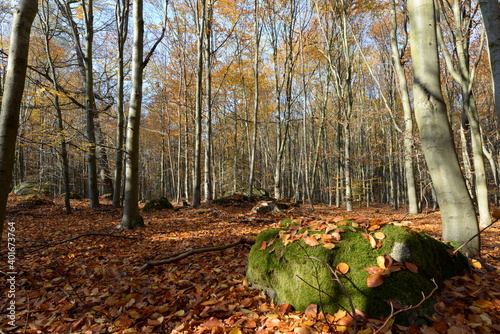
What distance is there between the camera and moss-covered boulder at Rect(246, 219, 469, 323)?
6.15ft

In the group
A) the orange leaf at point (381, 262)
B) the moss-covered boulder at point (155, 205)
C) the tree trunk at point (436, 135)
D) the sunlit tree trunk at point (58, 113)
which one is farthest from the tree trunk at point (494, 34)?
the moss-covered boulder at point (155, 205)

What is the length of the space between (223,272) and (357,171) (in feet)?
84.1

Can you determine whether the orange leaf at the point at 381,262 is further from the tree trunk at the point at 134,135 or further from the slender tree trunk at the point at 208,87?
the slender tree trunk at the point at 208,87

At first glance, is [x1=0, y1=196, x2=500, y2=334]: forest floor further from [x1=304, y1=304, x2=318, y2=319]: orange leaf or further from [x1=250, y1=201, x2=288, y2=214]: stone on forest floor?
[x1=250, y1=201, x2=288, y2=214]: stone on forest floor

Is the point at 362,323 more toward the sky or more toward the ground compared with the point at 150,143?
more toward the ground

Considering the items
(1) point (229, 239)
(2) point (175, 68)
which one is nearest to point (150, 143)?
(2) point (175, 68)

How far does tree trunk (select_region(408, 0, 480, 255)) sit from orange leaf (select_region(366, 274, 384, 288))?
1628 mm

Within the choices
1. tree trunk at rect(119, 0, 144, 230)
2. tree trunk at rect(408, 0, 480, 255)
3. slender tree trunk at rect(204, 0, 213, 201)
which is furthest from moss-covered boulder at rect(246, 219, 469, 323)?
slender tree trunk at rect(204, 0, 213, 201)

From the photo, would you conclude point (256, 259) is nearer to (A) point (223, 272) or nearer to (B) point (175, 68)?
(A) point (223, 272)

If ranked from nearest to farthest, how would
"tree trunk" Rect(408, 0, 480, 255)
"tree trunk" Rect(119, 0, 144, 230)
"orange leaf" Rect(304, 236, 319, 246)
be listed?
1. "orange leaf" Rect(304, 236, 319, 246)
2. "tree trunk" Rect(408, 0, 480, 255)
3. "tree trunk" Rect(119, 0, 144, 230)

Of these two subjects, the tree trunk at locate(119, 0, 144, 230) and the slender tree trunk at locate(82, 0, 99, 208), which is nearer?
the tree trunk at locate(119, 0, 144, 230)

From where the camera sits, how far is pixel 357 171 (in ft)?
84.2

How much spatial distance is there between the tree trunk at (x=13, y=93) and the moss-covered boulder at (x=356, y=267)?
256 cm

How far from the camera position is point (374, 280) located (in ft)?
6.27
